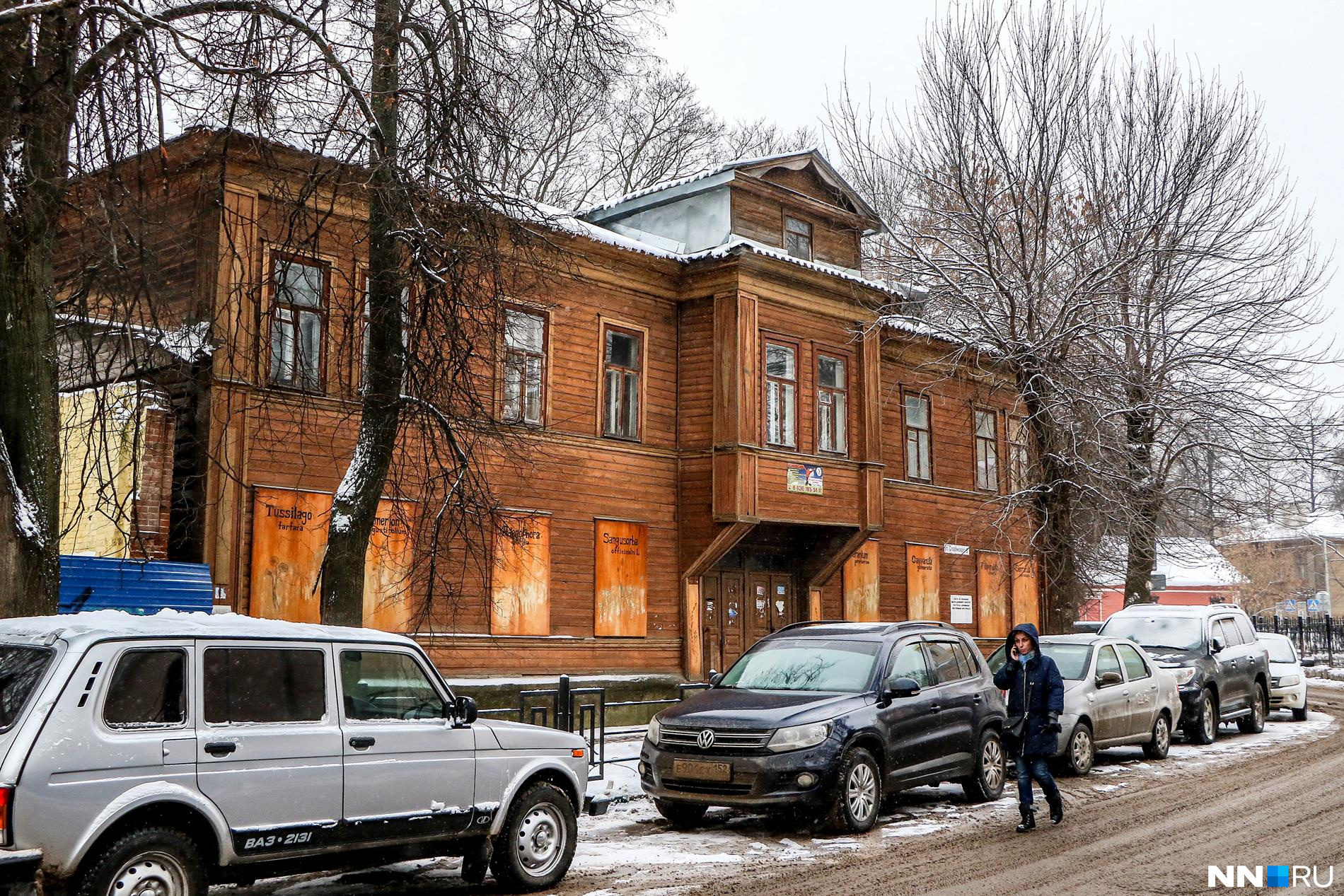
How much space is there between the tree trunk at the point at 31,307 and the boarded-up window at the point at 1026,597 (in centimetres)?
2368

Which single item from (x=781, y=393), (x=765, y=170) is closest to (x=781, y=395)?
(x=781, y=393)

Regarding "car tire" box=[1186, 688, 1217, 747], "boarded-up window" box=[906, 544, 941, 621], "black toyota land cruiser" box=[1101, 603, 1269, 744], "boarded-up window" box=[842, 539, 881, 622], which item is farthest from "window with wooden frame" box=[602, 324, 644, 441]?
"car tire" box=[1186, 688, 1217, 747]

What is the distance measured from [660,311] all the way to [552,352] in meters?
2.63

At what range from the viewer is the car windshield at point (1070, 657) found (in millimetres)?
14523

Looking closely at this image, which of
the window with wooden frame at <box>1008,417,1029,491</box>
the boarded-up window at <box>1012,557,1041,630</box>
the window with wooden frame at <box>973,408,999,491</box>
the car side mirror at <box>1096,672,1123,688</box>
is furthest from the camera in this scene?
the boarded-up window at <box>1012,557,1041,630</box>

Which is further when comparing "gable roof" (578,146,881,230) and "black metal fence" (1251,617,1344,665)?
"black metal fence" (1251,617,1344,665)

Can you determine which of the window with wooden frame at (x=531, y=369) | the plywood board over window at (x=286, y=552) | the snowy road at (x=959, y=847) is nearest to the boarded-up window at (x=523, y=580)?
the window with wooden frame at (x=531, y=369)

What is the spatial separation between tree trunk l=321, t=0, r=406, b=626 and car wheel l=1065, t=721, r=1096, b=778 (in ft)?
26.4

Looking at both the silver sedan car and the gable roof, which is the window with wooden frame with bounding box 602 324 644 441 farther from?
the silver sedan car

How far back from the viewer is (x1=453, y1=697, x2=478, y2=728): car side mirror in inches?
313

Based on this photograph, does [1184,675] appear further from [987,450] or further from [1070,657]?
[987,450]

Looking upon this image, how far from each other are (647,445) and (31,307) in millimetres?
12487

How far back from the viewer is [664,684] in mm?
20141

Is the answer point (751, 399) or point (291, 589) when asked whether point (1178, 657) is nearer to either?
point (751, 399)
